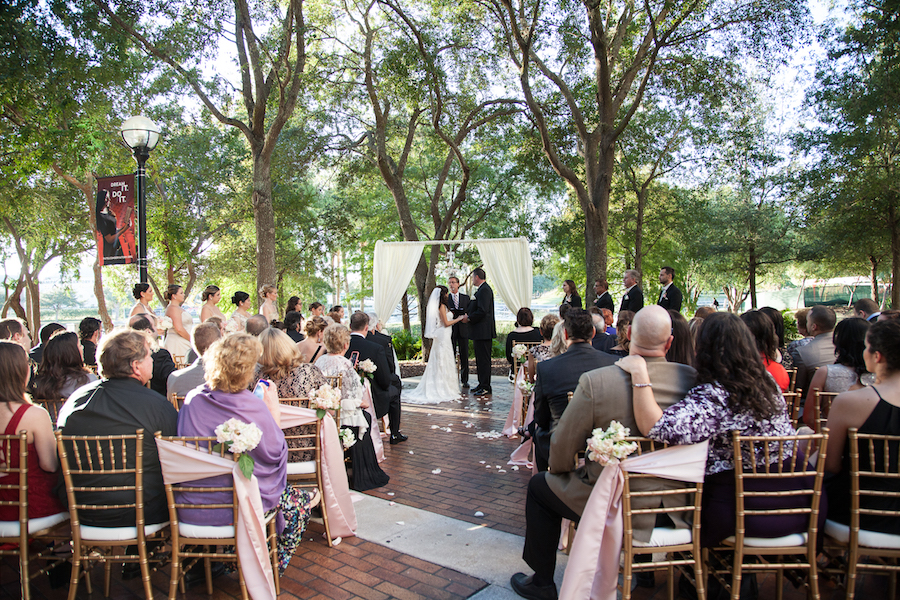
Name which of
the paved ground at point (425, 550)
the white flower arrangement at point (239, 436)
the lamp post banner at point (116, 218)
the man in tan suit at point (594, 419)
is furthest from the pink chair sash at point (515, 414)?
the lamp post banner at point (116, 218)

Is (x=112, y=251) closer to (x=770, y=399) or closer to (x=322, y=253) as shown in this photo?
(x=770, y=399)

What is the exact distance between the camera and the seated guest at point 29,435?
2740 mm

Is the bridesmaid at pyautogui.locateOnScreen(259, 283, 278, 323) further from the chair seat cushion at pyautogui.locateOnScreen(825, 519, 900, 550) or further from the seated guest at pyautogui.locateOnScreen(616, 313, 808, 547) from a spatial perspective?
the chair seat cushion at pyautogui.locateOnScreen(825, 519, 900, 550)

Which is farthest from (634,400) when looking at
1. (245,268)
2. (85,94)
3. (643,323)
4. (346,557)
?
(245,268)

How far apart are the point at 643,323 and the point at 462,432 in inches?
173

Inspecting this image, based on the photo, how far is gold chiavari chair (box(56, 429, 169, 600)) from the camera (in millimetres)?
2627

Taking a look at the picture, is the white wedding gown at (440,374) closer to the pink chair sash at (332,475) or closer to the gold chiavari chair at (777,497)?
the pink chair sash at (332,475)

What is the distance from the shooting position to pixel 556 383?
3.41 metres

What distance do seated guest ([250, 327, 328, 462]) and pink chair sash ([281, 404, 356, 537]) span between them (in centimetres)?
A: 11

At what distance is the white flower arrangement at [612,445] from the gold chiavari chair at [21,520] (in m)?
2.48

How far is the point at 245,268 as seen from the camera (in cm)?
2328

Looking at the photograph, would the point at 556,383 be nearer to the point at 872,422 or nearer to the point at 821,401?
the point at 872,422

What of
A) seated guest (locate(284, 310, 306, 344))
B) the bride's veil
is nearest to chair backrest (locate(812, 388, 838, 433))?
seated guest (locate(284, 310, 306, 344))

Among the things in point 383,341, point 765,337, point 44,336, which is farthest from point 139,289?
point 765,337
